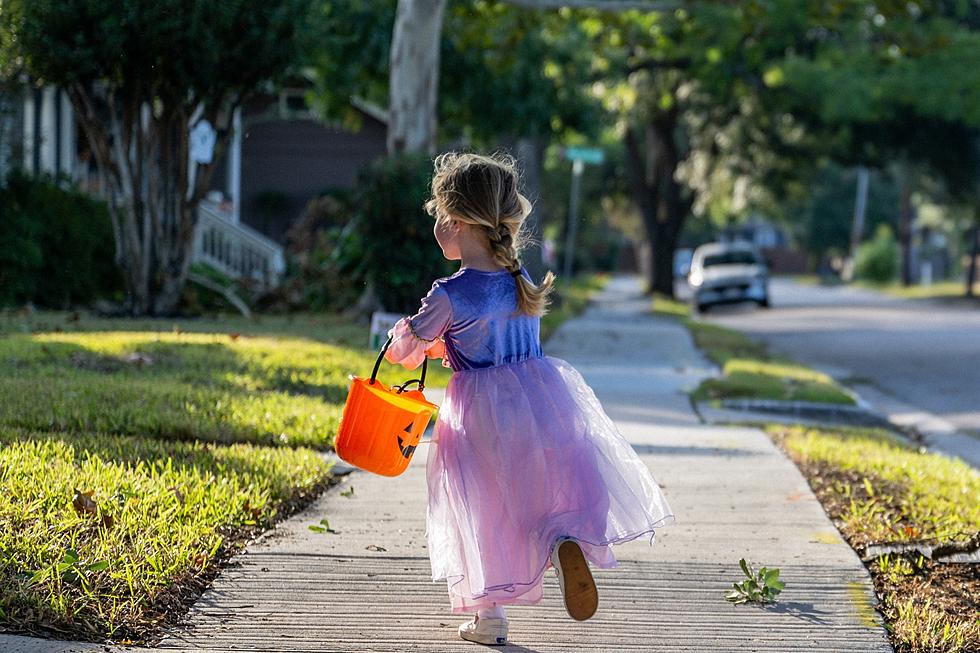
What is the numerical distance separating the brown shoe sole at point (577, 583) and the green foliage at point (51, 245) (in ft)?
39.6

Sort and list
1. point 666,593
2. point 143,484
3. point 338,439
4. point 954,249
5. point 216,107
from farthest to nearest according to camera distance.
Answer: point 954,249 → point 216,107 → point 143,484 → point 666,593 → point 338,439

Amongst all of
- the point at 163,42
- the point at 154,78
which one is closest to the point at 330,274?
the point at 154,78

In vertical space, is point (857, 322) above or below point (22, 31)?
below

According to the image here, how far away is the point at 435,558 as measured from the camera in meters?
4.35

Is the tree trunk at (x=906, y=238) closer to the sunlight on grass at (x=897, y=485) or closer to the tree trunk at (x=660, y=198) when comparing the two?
the tree trunk at (x=660, y=198)

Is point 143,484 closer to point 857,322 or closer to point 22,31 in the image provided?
point 22,31

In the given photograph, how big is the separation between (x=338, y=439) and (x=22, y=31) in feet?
28.9

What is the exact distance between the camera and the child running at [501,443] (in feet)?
14.0

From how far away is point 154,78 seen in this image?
43.6 feet

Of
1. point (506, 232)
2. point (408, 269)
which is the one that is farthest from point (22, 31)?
point (506, 232)

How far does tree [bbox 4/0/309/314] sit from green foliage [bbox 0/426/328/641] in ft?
21.0

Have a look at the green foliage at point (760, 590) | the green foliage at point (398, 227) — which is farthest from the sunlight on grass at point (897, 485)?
the green foliage at point (398, 227)

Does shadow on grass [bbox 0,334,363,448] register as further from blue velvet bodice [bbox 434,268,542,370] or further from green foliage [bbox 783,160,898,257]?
green foliage [bbox 783,160,898,257]

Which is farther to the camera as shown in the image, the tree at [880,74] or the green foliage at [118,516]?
the tree at [880,74]
